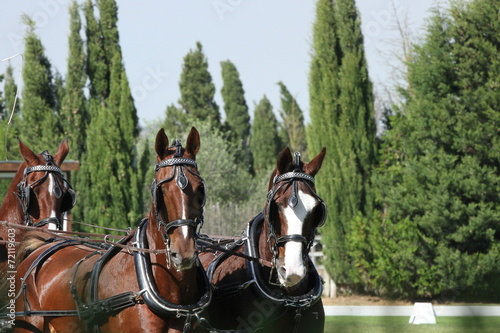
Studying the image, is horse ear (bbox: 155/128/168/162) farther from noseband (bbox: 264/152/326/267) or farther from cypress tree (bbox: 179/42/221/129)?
cypress tree (bbox: 179/42/221/129)

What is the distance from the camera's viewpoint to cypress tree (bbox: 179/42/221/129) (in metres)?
37.8

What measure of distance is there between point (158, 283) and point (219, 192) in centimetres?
2841

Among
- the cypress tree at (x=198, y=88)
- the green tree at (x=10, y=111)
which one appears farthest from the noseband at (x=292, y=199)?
the cypress tree at (x=198, y=88)

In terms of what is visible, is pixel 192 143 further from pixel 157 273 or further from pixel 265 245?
pixel 265 245

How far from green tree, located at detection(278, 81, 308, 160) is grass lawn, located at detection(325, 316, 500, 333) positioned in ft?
85.0

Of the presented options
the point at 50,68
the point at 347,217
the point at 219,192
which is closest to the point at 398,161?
the point at 347,217

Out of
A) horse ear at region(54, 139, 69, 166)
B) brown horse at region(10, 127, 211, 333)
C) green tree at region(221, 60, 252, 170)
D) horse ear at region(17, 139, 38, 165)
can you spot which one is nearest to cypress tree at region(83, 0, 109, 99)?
horse ear at region(54, 139, 69, 166)

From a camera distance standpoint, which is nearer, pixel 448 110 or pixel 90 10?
pixel 448 110

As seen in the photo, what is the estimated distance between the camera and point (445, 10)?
16.4 meters

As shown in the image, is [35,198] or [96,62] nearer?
[35,198]

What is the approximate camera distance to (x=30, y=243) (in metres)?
6.36

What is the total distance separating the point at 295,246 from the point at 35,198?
2661 mm

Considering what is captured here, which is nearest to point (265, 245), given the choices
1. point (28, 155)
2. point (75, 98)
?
point (28, 155)

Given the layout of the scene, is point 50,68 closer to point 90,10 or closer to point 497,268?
point 90,10
